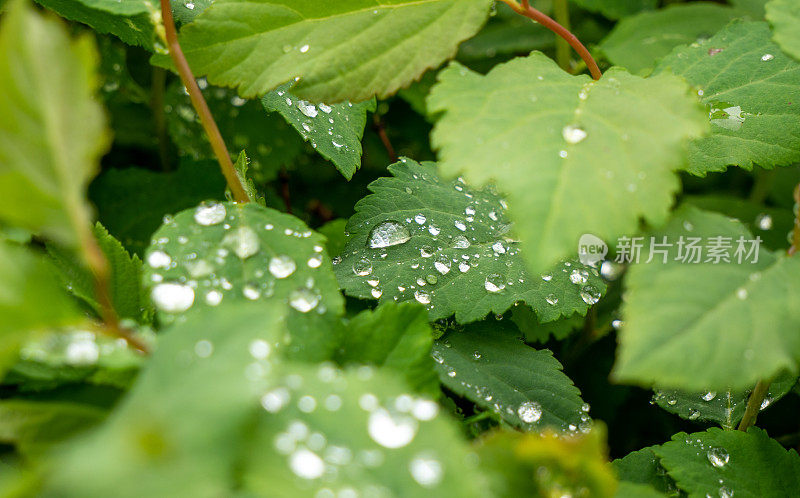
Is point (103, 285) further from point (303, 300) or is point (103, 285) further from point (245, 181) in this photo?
point (245, 181)

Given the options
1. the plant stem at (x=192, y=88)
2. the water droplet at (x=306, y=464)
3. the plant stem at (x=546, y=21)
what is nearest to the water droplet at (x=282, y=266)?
the plant stem at (x=192, y=88)

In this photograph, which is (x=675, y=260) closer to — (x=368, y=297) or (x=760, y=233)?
(x=368, y=297)

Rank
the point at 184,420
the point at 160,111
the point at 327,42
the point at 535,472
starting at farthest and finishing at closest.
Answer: the point at 160,111 → the point at 327,42 → the point at 535,472 → the point at 184,420

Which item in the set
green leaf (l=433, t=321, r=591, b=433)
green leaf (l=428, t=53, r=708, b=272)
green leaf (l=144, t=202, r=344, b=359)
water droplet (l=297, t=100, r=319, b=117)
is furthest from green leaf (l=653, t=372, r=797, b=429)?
water droplet (l=297, t=100, r=319, b=117)

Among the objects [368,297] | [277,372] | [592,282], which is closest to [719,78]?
[592,282]

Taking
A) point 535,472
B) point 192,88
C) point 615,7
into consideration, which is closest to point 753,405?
point 535,472

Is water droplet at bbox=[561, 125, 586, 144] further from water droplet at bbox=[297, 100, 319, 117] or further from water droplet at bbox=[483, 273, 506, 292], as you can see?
water droplet at bbox=[297, 100, 319, 117]
